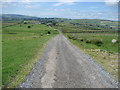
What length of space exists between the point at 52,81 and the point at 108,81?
4862 mm

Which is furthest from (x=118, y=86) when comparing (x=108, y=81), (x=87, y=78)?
(x=87, y=78)

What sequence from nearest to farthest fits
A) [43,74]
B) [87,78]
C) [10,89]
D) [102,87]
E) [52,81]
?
[10,89] < [102,87] < [52,81] < [87,78] < [43,74]

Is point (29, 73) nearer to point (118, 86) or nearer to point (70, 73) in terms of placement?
point (70, 73)

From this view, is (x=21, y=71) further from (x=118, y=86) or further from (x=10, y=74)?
(x=118, y=86)

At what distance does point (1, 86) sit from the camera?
30.8 feet

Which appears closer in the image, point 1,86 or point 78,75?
point 1,86

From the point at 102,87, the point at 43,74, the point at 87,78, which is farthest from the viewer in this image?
the point at 43,74

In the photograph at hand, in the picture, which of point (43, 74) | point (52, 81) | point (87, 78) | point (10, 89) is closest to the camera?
point (10, 89)

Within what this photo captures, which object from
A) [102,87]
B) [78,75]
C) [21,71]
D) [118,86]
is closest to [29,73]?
[21,71]

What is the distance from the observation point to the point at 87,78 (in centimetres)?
1152

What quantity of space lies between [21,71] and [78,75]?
18.5 ft

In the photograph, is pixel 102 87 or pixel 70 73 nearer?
pixel 102 87

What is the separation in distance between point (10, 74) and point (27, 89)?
11.1 ft

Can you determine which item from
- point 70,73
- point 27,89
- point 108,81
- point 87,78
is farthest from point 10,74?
point 108,81
